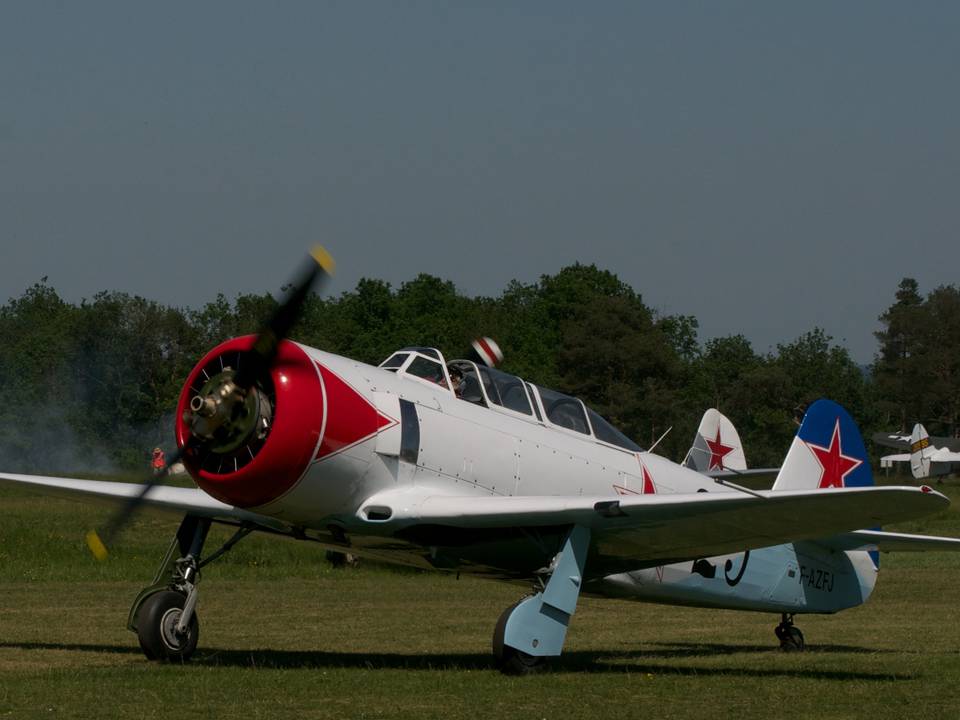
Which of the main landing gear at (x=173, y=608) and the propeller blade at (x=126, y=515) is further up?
the propeller blade at (x=126, y=515)

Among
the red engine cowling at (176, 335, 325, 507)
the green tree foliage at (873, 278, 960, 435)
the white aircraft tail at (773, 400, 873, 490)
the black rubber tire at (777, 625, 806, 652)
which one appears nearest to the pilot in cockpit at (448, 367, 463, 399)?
the red engine cowling at (176, 335, 325, 507)

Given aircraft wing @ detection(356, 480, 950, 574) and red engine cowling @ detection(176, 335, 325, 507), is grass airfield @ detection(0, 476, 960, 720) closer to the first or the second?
aircraft wing @ detection(356, 480, 950, 574)

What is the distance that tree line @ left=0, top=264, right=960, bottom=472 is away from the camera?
229 ft

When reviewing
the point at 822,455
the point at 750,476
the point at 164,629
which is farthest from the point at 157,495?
the point at 750,476

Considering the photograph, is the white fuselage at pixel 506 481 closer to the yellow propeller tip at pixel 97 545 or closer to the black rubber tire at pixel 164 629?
the yellow propeller tip at pixel 97 545

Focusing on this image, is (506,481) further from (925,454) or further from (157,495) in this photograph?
(925,454)

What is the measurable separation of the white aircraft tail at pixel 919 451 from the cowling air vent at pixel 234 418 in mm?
71746

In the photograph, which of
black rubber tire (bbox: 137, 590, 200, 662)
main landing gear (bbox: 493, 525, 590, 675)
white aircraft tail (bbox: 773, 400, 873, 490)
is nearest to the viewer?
main landing gear (bbox: 493, 525, 590, 675)

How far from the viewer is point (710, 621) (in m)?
18.1

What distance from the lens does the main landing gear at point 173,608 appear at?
466 inches

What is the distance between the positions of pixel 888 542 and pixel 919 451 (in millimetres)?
68585

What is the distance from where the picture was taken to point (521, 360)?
299 feet

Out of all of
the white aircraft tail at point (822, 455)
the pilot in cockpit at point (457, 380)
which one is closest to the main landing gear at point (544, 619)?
the pilot in cockpit at point (457, 380)

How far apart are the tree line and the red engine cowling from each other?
1467 inches
